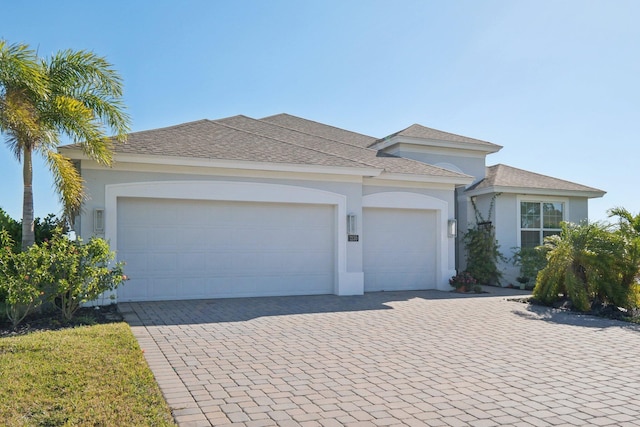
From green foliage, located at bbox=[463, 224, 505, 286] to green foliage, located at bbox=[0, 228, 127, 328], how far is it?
11.4 metres

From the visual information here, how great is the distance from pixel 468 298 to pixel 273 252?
539 centimetres

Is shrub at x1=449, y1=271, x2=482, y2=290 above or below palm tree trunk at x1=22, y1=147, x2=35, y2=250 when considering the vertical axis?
below

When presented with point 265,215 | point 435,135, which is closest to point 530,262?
point 435,135

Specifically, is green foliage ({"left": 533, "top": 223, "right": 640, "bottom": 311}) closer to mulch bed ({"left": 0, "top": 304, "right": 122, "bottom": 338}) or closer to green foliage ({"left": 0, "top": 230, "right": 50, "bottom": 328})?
mulch bed ({"left": 0, "top": 304, "right": 122, "bottom": 338})

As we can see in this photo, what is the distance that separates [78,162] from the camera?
10422mm

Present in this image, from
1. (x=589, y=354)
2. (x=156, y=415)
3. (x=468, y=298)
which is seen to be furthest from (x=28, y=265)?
(x=468, y=298)

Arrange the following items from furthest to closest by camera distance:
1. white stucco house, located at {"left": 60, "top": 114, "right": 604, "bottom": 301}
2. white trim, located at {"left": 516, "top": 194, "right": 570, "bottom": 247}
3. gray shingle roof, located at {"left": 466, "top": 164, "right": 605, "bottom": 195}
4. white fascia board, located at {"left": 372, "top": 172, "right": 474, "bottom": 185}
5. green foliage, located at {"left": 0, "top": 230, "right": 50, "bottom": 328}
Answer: white trim, located at {"left": 516, "top": 194, "right": 570, "bottom": 247} < gray shingle roof, located at {"left": 466, "top": 164, "right": 605, "bottom": 195} < white fascia board, located at {"left": 372, "top": 172, "right": 474, "bottom": 185} < white stucco house, located at {"left": 60, "top": 114, "right": 604, "bottom": 301} < green foliage, located at {"left": 0, "top": 230, "right": 50, "bottom": 328}

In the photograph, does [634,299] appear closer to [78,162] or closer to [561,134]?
[561,134]

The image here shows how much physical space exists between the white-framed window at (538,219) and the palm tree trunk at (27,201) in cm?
1445

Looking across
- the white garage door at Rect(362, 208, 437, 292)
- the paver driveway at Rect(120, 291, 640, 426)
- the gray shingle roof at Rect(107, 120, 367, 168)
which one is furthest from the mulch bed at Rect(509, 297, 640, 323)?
the gray shingle roof at Rect(107, 120, 367, 168)

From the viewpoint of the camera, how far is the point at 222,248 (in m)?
11.7

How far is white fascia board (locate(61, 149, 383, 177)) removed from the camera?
10.4m

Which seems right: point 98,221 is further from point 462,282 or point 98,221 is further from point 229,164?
point 462,282

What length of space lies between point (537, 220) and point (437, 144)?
4.44 metres
